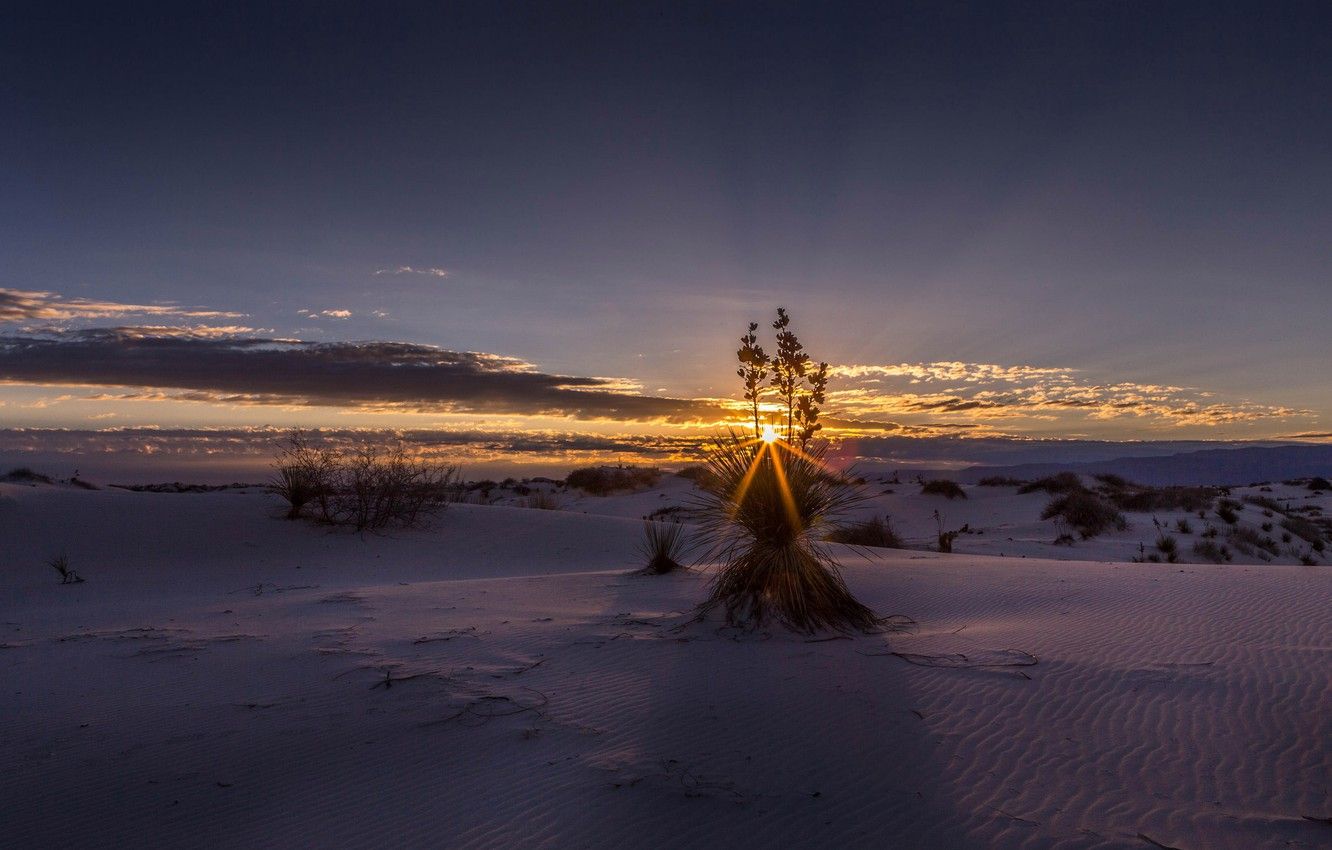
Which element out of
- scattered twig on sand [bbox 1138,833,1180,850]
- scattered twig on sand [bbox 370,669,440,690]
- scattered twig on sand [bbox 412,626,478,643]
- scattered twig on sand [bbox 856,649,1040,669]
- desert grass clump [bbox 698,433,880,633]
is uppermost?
desert grass clump [bbox 698,433,880,633]

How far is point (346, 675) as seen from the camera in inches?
249

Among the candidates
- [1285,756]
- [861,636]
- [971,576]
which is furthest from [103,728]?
[971,576]

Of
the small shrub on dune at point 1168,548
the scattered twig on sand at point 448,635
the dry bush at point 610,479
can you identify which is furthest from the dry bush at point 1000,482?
the scattered twig on sand at point 448,635

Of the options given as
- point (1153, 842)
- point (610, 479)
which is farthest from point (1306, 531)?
point (610, 479)

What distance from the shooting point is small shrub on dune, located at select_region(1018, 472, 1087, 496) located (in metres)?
32.3

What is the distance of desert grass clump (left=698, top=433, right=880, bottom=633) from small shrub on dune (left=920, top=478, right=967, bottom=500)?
28.2 meters

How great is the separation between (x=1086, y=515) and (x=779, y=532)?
64.3 ft

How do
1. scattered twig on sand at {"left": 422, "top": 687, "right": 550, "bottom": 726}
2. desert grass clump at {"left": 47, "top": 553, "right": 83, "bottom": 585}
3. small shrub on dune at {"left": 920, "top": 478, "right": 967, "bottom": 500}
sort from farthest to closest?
small shrub on dune at {"left": 920, "top": 478, "right": 967, "bottom": 500} < desert grass clump at {"left": 47, "top": 553, "right": 83, "bottom": 585} < scattered twig on sand at {"left": 422, "top": 687, "right": 550, "bottom": 726}

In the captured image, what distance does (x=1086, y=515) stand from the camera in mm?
23672

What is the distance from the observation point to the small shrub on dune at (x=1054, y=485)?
32281mm

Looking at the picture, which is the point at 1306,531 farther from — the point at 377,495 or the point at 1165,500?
the point at 377,495

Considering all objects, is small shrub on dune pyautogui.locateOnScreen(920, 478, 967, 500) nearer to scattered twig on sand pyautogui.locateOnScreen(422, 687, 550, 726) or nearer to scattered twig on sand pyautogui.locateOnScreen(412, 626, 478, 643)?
scattered twig on sand pyautogui.locateOnScreen(412, 626, 478, 643)

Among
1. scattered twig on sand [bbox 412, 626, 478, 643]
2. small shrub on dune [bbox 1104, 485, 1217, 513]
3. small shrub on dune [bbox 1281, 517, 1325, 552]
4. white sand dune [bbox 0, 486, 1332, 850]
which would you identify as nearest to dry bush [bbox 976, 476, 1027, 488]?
small shrub on dune [bbox 1104, 485, 1217, 513]

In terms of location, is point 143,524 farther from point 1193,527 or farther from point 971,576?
point 1193,527
